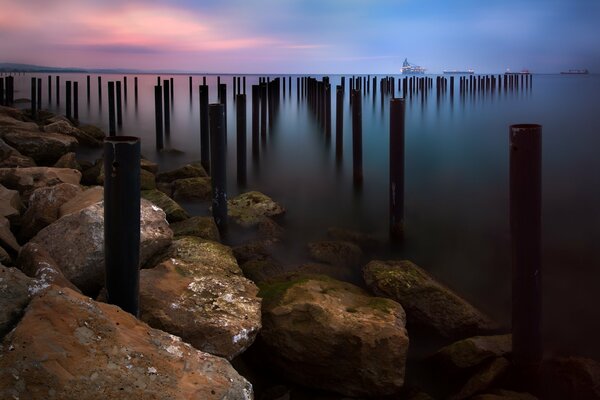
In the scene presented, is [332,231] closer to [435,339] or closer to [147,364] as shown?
[435,339]

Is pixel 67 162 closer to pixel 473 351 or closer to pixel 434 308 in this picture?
pixel 434 308

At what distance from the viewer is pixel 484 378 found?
11.9ft

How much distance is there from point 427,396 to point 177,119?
2315 cm

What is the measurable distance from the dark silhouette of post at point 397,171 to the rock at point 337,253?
0.64 meters

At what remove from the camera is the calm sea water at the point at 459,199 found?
579cm

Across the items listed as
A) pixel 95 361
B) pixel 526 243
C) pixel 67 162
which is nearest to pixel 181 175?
pixel 67 162

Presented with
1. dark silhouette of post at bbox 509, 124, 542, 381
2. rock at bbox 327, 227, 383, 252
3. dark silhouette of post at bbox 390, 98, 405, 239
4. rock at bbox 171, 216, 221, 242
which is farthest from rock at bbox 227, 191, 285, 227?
dark silhouette of post at bbox 509, 124, 542, 381

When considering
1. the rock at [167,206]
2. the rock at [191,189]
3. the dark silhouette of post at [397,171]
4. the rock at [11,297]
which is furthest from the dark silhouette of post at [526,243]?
the rock at [191,189]

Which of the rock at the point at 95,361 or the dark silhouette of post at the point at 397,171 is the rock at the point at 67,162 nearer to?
the dark silhouette of post at the point at 397,171

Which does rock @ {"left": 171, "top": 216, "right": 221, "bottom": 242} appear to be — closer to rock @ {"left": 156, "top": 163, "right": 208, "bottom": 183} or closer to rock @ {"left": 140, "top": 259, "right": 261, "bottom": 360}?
rock @ {"left": 140, "top": 259, "right": 261, "bottom": 360}

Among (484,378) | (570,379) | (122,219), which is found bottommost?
(570,379)

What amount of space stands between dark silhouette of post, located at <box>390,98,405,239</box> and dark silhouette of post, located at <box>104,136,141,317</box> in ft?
13.1

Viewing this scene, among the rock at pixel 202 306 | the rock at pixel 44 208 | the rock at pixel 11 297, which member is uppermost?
the rock at pixel 44 208

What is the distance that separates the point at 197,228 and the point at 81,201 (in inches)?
55.9
